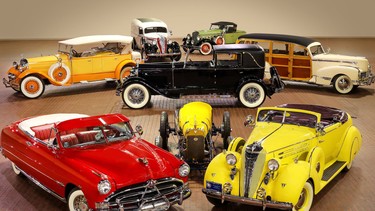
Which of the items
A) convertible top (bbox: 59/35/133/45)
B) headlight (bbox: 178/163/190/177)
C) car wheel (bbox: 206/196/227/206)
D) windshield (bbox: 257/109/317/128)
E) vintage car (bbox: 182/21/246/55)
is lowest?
car wheel (bbox: 206/196/227/206)

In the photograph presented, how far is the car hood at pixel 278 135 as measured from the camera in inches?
254

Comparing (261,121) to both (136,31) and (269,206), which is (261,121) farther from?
(136,31)

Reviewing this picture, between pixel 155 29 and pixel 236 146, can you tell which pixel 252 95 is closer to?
pixel 236 146

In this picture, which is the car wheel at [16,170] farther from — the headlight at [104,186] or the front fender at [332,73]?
the front fender at [332,73]

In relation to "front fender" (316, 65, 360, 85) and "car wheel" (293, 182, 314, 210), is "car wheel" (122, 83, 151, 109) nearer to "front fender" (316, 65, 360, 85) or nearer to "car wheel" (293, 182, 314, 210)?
"front fender" (316, 65, 360, 85)

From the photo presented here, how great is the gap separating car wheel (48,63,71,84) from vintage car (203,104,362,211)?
284 inches

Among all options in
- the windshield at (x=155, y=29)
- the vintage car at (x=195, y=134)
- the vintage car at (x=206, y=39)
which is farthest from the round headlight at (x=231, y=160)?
the vintage car at (x=206, y=39)

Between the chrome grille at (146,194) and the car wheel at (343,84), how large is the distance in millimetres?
8089

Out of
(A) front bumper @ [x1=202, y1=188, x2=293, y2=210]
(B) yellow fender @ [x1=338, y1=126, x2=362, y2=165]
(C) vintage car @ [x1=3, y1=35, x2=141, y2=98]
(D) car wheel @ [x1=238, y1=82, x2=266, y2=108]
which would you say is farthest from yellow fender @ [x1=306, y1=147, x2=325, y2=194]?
(C) vintage car @ [x1=3, y1=35, x2=141, y2=98]

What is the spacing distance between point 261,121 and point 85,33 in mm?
18192

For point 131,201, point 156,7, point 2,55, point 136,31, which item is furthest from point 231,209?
point 156,7

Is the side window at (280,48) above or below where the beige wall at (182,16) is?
below

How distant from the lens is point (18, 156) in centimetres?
709

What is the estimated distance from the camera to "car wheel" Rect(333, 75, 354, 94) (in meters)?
12.9
